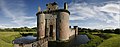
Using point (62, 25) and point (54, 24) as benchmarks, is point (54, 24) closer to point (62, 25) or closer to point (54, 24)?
point (54, 24)

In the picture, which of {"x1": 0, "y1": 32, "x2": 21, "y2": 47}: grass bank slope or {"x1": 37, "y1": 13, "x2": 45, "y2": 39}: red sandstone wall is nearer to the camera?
{"x1": 0, "y1": 32, "x2": 21, "y2": 47}: grass bank slope

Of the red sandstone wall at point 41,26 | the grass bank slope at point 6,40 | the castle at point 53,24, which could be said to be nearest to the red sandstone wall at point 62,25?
the castle at point 53,24

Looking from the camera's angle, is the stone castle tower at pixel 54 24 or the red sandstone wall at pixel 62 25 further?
the stone castle tower at pixel 54 24

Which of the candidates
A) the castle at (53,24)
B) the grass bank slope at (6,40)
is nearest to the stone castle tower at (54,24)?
the castle at (53,24)

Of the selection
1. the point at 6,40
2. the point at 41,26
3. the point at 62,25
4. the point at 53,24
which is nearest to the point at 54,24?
the point at 53,24

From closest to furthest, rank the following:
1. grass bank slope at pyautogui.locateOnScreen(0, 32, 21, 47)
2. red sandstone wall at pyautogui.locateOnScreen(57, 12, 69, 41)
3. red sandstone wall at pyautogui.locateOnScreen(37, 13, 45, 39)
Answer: grass bank slope at pyautogui.locateOnScreen(0, 32, 21, 47)
red sandstone wall at pyautogui.locateOnScreen(57, 12, 69, 41)
red sandstone wall at pyautogui.locateOnScreen(37, 13, 45, 39)

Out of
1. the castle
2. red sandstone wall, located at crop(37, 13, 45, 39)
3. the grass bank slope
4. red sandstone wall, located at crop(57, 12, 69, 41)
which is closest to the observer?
the grass bank slope

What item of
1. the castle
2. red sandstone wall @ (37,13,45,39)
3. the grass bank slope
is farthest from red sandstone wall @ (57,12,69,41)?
the grass bank slope

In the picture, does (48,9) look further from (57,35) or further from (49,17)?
(57,35)

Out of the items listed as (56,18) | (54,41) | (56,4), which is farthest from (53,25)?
(56,4)

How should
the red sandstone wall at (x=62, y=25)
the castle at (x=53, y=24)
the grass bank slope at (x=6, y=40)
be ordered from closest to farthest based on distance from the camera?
the grass bank slope at (x=6, y=40), the red sandstone wall at (x=62, y=25), the castle at (x=53, y=24)

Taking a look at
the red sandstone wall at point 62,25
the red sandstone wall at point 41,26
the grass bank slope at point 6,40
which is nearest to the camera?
the grass bank slope at point 6,40

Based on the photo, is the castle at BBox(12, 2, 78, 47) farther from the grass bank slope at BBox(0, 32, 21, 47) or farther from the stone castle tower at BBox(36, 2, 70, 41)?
the grass bank slope at BBox(0, 32, 21, 47)

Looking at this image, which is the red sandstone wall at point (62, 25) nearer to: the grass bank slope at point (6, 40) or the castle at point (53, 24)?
the castle at point (53, 24)
